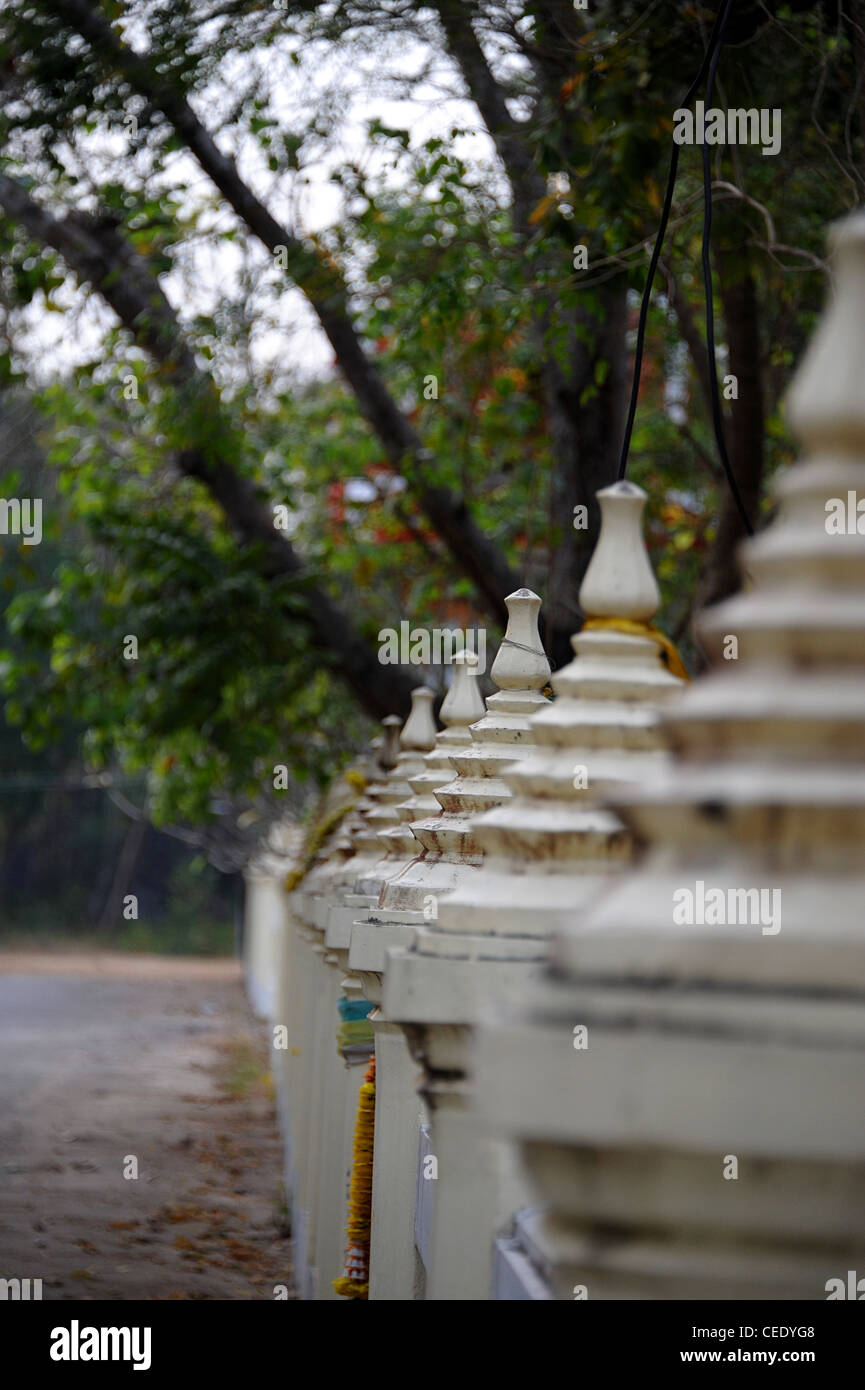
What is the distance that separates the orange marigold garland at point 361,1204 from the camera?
14.9 feet

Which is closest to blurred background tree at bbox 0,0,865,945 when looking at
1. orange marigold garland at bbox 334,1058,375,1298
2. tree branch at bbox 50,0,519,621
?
tree branch at bbox 50,0,519,621

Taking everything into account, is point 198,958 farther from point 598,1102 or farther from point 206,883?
point 598,1102

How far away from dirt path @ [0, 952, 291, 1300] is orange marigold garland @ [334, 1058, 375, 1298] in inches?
147

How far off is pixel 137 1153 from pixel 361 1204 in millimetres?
8464

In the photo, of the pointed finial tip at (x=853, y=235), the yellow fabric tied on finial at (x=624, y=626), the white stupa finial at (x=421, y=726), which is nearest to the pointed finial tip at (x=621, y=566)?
the yellow fabric tied on finial at (x=624, y=626)

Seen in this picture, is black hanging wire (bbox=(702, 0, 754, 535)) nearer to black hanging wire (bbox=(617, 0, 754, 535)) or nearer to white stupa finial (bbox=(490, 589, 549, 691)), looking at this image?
black hanging wire (bbox=(617, 0, 754, 535))

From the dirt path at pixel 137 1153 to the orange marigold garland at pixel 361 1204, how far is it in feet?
12.2

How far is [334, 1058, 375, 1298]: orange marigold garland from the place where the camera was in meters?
4.53

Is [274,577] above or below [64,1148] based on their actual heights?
above

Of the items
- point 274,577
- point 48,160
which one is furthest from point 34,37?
point 274,577

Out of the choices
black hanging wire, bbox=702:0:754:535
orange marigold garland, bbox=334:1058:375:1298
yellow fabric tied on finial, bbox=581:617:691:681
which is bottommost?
orange marigold garland, bbox=334:1058:375:1298

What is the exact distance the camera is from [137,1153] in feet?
41.4

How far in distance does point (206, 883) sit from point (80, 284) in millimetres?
30280
